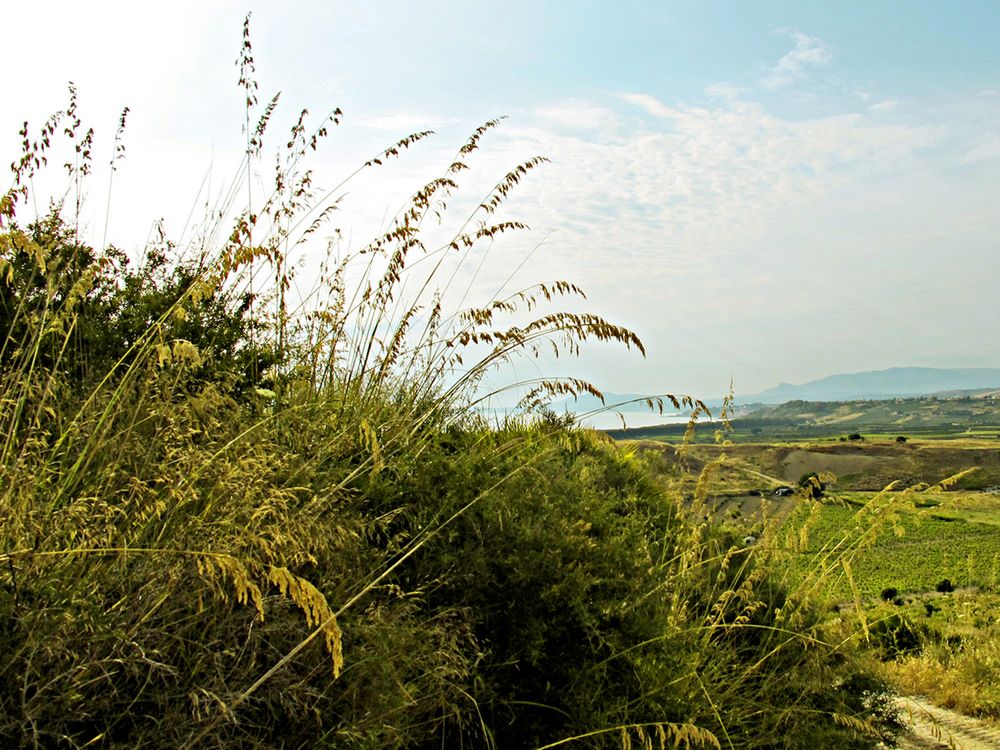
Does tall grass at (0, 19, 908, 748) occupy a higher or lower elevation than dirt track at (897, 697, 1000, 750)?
higher

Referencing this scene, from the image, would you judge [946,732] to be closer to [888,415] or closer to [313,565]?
[313,565]

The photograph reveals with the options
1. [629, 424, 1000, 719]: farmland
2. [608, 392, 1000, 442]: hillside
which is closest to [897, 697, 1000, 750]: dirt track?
[629, 424, 1000, 719]: farmland

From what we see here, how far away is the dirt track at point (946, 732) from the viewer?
623 cm

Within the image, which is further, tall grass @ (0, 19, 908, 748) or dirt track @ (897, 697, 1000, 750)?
dirt track @ (897, 697, 1000, 750)

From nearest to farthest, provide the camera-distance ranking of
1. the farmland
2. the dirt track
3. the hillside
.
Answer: the farmland, the dirt track, the hillside

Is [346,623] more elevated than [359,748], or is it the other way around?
[346,623]

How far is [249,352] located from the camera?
573 cm

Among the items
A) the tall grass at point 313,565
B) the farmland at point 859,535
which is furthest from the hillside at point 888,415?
the tall grass at point 313,565

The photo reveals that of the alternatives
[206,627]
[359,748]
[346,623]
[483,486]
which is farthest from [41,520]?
[483,486]

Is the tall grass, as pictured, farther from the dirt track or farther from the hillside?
the hillside

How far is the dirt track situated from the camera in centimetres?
623

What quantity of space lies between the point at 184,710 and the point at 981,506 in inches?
157

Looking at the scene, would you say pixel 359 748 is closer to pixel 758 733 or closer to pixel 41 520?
pixel 41 520

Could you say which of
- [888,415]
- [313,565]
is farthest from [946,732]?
[888,415]
